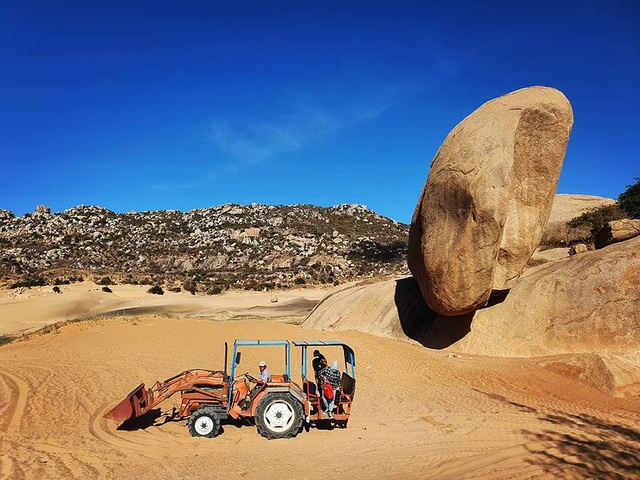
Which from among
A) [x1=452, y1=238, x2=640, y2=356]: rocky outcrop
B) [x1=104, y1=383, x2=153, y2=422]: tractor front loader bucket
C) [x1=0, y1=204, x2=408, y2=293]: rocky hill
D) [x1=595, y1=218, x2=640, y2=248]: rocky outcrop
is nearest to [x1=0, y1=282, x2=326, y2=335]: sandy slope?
[x1=0, y1=204, x2=408, y2=293]: rocky hill

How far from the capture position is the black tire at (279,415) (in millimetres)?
8930

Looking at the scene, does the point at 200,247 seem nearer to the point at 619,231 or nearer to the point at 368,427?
the point at 619,231

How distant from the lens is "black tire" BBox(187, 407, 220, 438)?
9.01m

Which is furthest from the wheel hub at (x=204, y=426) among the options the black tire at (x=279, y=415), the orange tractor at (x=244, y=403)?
the black tire at (x=279, y=415)

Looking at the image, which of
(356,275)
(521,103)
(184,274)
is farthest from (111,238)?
(521,103)

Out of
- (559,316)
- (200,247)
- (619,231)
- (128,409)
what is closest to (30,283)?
(200,247)

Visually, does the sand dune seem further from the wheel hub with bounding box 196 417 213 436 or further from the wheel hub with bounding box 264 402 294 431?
the wheel hub with bounding box 264 402 294 431

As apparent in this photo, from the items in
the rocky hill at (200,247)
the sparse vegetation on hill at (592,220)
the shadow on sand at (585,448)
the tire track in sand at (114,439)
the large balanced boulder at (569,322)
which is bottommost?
the shadow on sand at (585,448)

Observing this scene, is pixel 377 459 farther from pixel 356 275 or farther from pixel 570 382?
pixel 356 275

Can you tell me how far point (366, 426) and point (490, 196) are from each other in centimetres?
834

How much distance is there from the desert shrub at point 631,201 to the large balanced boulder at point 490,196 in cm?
1399

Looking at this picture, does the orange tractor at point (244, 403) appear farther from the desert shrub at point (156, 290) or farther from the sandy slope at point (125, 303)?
the desert shrub at point (156, 290)

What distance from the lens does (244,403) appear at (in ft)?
30.7

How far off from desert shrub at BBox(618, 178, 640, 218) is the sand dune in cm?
1746
